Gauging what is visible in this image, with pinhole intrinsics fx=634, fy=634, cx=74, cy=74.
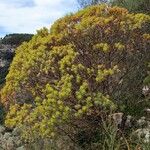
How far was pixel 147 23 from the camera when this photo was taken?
1316 centimetres

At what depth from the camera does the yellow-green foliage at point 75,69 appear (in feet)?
38.4

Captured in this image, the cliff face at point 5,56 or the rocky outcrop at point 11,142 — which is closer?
the rocky outcrop at point 11,142

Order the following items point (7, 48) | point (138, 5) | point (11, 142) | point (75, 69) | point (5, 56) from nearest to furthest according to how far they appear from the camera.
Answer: point (75, 69), point (11, 142), point (138, 5), point (5, 56), point (7, 48)

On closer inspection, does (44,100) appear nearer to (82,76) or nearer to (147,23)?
(82,76)

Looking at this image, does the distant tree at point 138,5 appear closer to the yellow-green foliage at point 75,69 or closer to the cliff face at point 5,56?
the yellow-green foliage at point 75,69

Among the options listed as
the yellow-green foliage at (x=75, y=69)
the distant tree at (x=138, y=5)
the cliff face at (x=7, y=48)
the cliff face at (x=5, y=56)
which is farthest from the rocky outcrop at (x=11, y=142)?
the cliff face at (x=5, y=56)

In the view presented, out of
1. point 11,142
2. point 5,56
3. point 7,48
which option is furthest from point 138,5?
point 7,48

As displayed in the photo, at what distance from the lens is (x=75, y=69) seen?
11664 millimetres

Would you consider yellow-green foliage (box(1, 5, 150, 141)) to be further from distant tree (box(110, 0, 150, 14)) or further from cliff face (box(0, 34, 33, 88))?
cliff face (box(0, 34, 33, 88))

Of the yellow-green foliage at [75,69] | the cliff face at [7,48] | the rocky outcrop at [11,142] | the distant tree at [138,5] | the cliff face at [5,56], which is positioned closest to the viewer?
the yellow-green foliage at [75,69]

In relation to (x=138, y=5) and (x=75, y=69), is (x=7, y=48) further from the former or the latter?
(x=75, y=69)

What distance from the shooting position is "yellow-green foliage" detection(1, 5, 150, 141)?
461 inches

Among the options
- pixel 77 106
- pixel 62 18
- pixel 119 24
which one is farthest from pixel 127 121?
pixel 62 18

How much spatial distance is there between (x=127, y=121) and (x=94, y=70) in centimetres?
114
